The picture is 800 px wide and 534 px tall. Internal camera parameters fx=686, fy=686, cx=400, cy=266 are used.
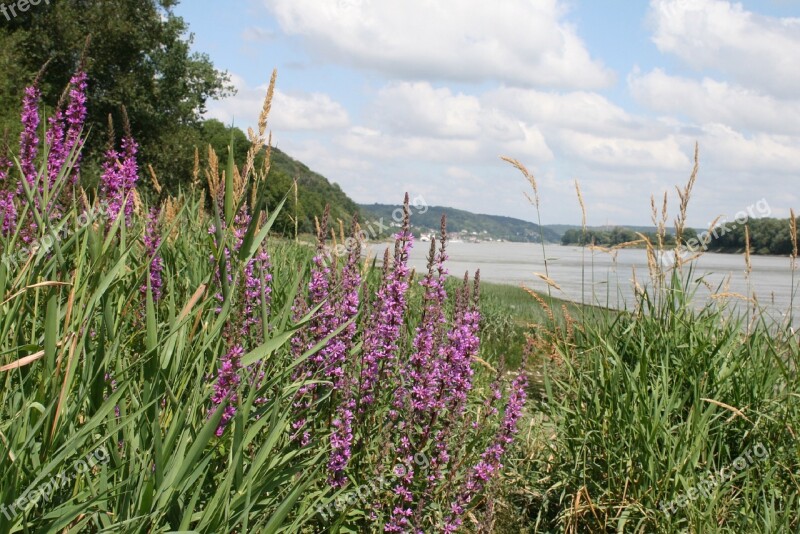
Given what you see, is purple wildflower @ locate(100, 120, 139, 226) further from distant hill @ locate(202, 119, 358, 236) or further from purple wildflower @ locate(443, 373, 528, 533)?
purple wildflower @ locate(443, 373, 528, 533)

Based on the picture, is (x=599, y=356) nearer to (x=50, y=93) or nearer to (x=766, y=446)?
(x=766, y=446)

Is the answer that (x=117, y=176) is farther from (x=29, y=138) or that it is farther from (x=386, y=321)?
(x=386, y=321)

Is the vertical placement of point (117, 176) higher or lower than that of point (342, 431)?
higher

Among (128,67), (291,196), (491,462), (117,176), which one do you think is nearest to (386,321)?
(491,462)

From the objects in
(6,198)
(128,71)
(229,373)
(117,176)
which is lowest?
(229,373)

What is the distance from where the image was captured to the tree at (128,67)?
2600 cm

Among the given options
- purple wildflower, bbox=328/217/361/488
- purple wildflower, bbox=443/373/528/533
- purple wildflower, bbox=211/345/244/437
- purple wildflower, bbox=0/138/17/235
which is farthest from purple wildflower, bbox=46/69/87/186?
purple wildflower, bbox=443/373/528/533

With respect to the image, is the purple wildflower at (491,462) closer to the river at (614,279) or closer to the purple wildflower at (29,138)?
the river at (614,279)

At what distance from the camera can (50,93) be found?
1081 inches

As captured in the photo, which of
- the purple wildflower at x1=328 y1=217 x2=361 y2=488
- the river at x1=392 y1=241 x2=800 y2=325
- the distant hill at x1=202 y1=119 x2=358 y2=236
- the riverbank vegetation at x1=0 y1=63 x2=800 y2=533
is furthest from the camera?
the river at x1=392 y1=241 x2=800 y2=325

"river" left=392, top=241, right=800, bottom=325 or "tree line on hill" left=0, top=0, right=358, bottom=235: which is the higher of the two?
"tree line on hill" left=0, top=0, right=358, bottom=235

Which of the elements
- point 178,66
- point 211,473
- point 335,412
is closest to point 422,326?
point 335,412

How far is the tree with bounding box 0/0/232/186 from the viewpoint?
85.3 feet

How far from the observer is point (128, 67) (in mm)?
29047
